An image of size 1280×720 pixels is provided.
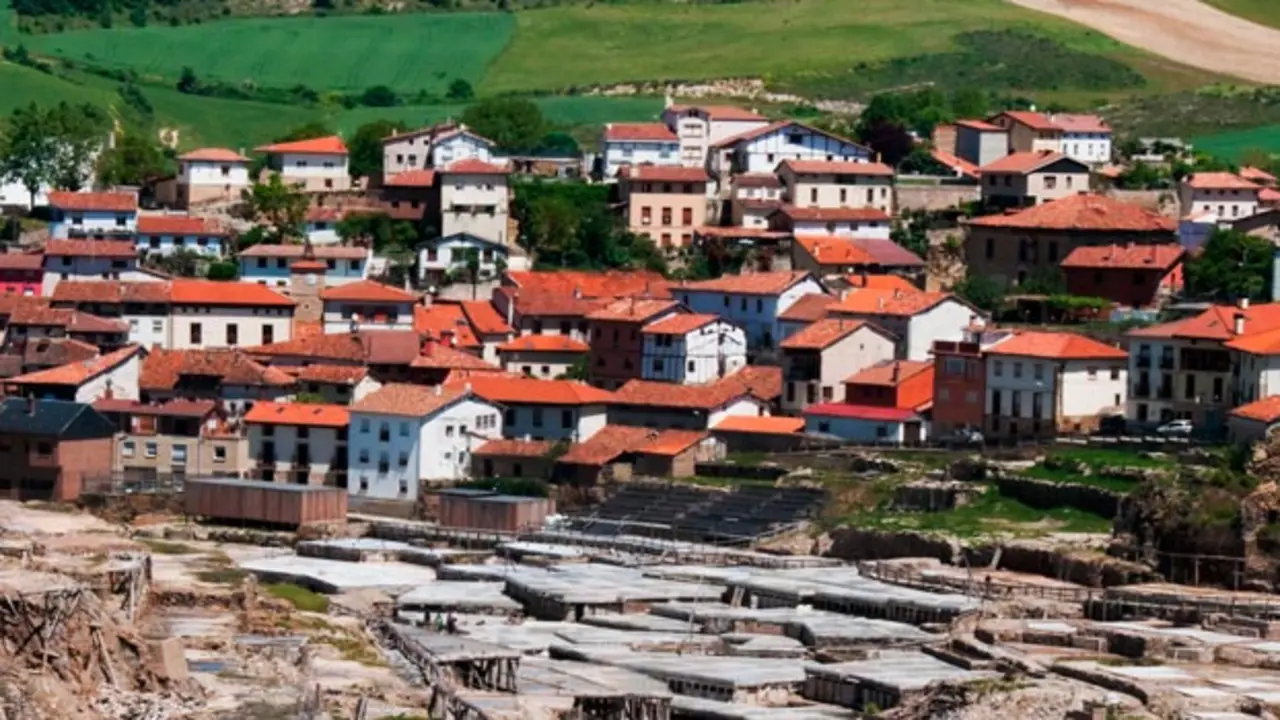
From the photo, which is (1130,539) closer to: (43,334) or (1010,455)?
(1010,455)

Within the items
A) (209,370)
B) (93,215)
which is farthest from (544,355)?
(93,215)

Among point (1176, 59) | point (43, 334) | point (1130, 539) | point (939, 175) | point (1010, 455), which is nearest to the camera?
point (1130, 539)

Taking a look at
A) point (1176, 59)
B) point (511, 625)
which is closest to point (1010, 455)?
point (511, 625)

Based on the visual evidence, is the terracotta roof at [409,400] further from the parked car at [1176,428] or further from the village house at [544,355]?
the parked car at [1176,428]

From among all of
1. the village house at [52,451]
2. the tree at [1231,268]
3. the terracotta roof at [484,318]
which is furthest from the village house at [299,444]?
the tree at [1231,268]

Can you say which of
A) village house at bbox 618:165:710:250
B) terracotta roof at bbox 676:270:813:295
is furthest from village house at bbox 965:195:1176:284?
village house at bbox 618:165:710:250

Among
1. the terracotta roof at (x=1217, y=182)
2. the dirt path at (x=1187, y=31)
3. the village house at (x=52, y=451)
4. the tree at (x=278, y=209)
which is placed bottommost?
the village house at (x=52, y=451)
